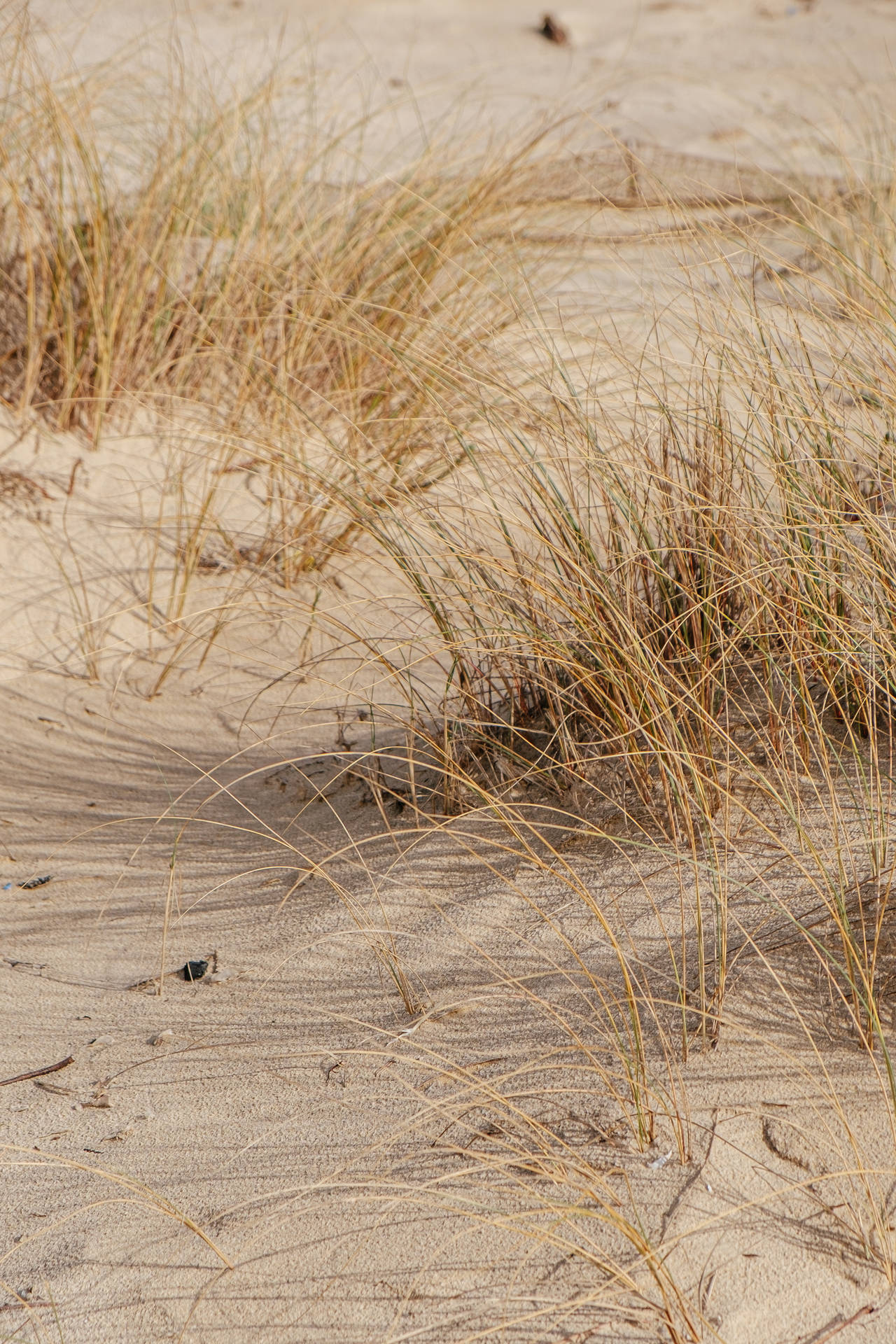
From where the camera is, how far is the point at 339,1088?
4.47 feet

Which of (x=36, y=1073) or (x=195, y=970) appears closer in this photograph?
(x=36, y=1073)

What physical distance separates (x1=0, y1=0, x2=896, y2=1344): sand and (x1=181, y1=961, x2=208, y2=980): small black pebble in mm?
18

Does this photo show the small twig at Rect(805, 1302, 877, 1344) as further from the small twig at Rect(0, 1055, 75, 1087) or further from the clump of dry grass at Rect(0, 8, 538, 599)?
the clump of dry grass at Rect(0, 8, 538, 599)

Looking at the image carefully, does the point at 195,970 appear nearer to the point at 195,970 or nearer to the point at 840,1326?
the point at 195,970

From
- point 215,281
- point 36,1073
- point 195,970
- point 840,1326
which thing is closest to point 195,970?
point 195,970

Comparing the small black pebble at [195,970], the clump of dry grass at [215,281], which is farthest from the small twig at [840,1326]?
the clump of dry grass at [215,281]

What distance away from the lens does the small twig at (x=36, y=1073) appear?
1.42 meters

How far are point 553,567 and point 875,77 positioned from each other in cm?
546

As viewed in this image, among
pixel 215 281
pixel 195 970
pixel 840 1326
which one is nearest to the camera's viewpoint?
pixel 840 1326

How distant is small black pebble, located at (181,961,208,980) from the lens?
5.21 ft

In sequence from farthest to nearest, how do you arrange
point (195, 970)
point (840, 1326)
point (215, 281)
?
point (215, 281) → point (195, 970) → point (840, 1326)

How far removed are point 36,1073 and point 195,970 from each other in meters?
0.24

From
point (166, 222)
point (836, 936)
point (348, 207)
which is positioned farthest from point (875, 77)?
point (836, 936)

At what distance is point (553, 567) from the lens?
1.94 m
